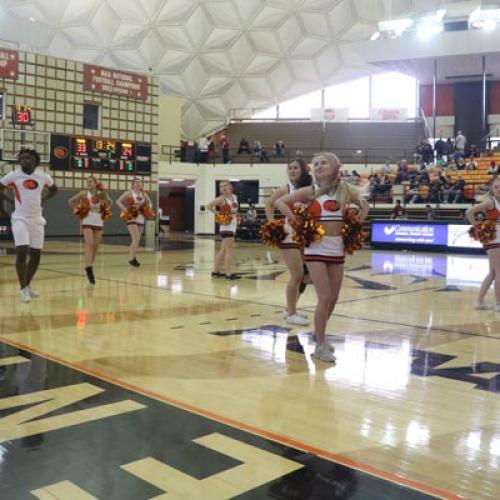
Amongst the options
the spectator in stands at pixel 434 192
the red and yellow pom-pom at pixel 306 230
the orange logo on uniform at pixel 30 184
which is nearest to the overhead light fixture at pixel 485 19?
A: the spectator in stands at pixel 434 192

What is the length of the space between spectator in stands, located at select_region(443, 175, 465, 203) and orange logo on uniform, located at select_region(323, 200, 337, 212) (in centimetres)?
1774

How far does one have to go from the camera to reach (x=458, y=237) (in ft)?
58.0

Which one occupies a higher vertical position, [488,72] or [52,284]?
[488,72]

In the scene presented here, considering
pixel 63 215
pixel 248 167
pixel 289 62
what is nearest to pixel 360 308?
pixel 63 215

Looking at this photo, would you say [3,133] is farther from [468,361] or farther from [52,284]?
[468,361]

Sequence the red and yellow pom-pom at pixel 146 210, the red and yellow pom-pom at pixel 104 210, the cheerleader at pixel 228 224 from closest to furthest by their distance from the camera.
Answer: the red and yellow pom-pom at pixel 104 210
the cheerleader at pixel 228 224
the red and yellow pom-pom at pixel 146 210

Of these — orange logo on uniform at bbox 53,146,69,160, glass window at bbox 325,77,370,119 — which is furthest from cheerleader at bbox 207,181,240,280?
glass window at bbox 325,77,370,119

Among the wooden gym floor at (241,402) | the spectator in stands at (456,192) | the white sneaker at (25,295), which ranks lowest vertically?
the wooden gym floor at (241,402)

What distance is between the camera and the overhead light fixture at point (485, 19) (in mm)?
26203

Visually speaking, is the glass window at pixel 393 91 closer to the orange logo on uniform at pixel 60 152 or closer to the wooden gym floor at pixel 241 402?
the orange logo on uniform at pixel 60 152

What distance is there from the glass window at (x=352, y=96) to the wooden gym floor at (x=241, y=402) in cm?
3336

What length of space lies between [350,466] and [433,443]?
1.80 ft

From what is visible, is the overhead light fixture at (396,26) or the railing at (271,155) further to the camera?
the railing at (271,155)

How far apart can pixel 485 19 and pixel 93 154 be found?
A: 57.1ft
